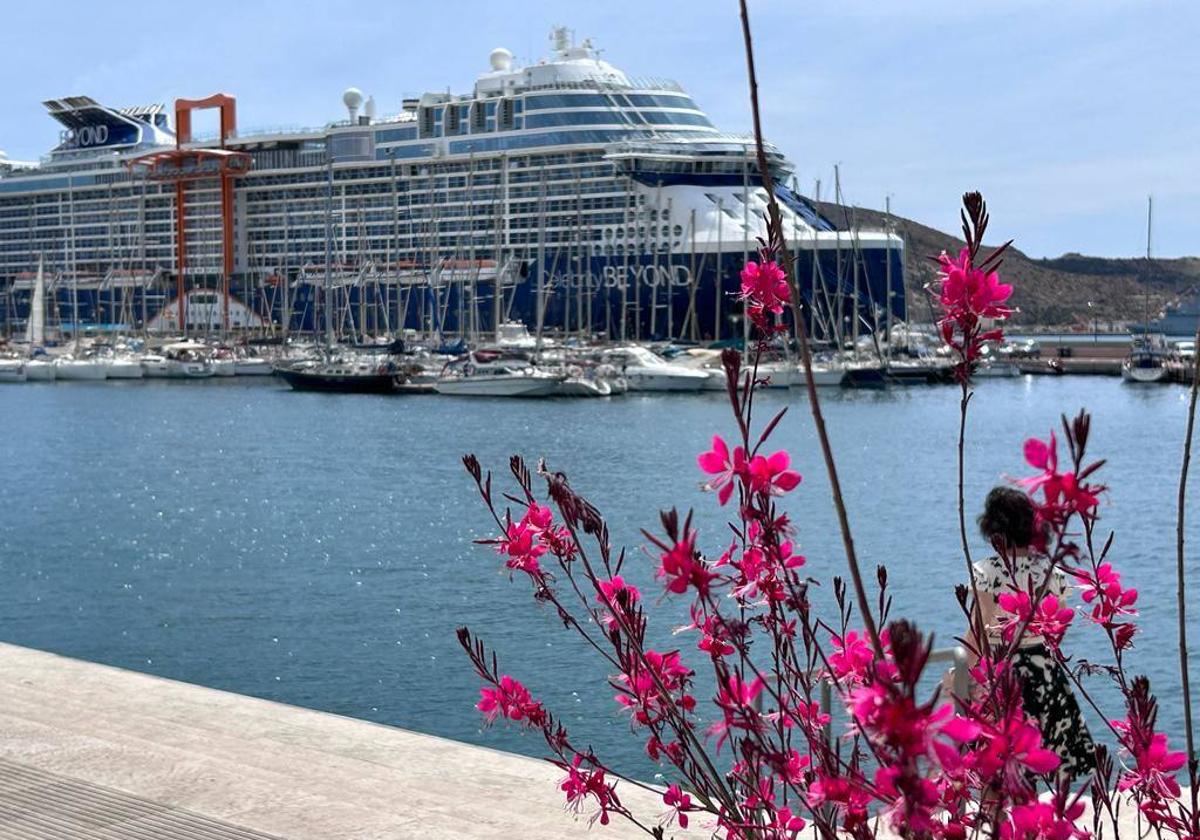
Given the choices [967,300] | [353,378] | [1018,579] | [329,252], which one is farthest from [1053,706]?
[329,252]

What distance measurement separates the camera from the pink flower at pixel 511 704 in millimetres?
2631

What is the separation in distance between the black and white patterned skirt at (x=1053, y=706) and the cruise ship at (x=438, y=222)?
44.5 meters

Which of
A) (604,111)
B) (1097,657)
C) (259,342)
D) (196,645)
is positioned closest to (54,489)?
(196,645)

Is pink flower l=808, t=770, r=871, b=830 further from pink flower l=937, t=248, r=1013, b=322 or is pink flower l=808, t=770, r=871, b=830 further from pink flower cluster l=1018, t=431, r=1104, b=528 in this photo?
pink flower l=937, t=248, r=1013, b=322

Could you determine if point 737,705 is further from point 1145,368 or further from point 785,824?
point 1145,368

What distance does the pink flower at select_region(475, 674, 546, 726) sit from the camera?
2.63 metres

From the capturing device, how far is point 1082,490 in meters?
1.70

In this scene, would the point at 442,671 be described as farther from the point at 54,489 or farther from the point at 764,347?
the point at 54,489

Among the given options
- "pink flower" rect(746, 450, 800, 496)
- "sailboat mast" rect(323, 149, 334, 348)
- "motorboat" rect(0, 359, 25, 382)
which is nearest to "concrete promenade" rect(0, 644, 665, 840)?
"pink flower" rect(746, 450, 800, 496)

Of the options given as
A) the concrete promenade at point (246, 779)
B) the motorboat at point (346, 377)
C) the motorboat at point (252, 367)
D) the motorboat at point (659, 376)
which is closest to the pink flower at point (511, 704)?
the concrete promenade at point (246, 779)

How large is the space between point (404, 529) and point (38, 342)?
54.6 metres

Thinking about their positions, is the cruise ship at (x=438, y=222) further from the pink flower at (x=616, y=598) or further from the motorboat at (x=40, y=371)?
the pink flower at (x=616, y=598)

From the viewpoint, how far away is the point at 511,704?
2.65 metres

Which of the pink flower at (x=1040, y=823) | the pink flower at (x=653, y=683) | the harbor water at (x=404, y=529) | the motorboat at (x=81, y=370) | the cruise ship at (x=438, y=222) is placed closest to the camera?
the pink flower at (x=1040, y=823)
